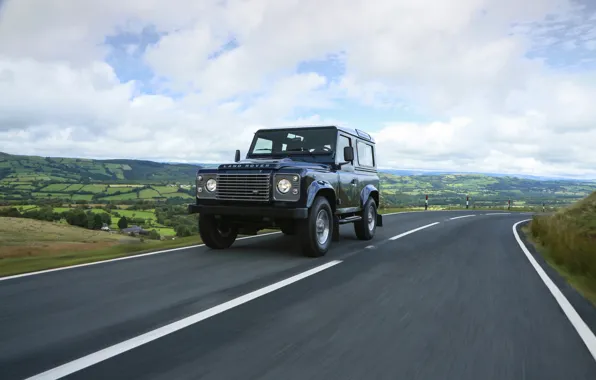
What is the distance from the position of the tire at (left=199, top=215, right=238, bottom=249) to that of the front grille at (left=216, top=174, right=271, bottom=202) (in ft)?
2.04

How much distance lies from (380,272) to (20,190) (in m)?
43.6

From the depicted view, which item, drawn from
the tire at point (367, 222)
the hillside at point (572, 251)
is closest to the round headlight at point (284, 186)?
the tire at point (367, 222)

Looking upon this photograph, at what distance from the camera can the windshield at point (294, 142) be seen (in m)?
8.99

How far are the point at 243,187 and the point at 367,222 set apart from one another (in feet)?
12.5

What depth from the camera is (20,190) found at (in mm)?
41031

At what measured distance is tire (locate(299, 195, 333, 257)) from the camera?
24.3ft

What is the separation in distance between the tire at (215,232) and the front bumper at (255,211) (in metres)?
0.36

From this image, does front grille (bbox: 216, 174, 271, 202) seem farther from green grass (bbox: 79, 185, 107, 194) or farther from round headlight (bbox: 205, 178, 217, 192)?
green grass (bbox: 79, 185, 107, 194)

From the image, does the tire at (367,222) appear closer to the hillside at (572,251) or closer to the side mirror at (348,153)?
the side mirror at (348,153)

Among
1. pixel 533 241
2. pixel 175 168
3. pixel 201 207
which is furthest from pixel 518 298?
pixel 175 168

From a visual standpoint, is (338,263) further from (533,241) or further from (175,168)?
(175,168)

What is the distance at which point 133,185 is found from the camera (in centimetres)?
5169

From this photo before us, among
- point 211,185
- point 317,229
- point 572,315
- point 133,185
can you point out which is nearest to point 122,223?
point 211,185

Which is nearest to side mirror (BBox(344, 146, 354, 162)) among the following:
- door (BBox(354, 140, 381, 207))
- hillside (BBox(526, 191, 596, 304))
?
door (BBox(354, 140, 381, 207))
